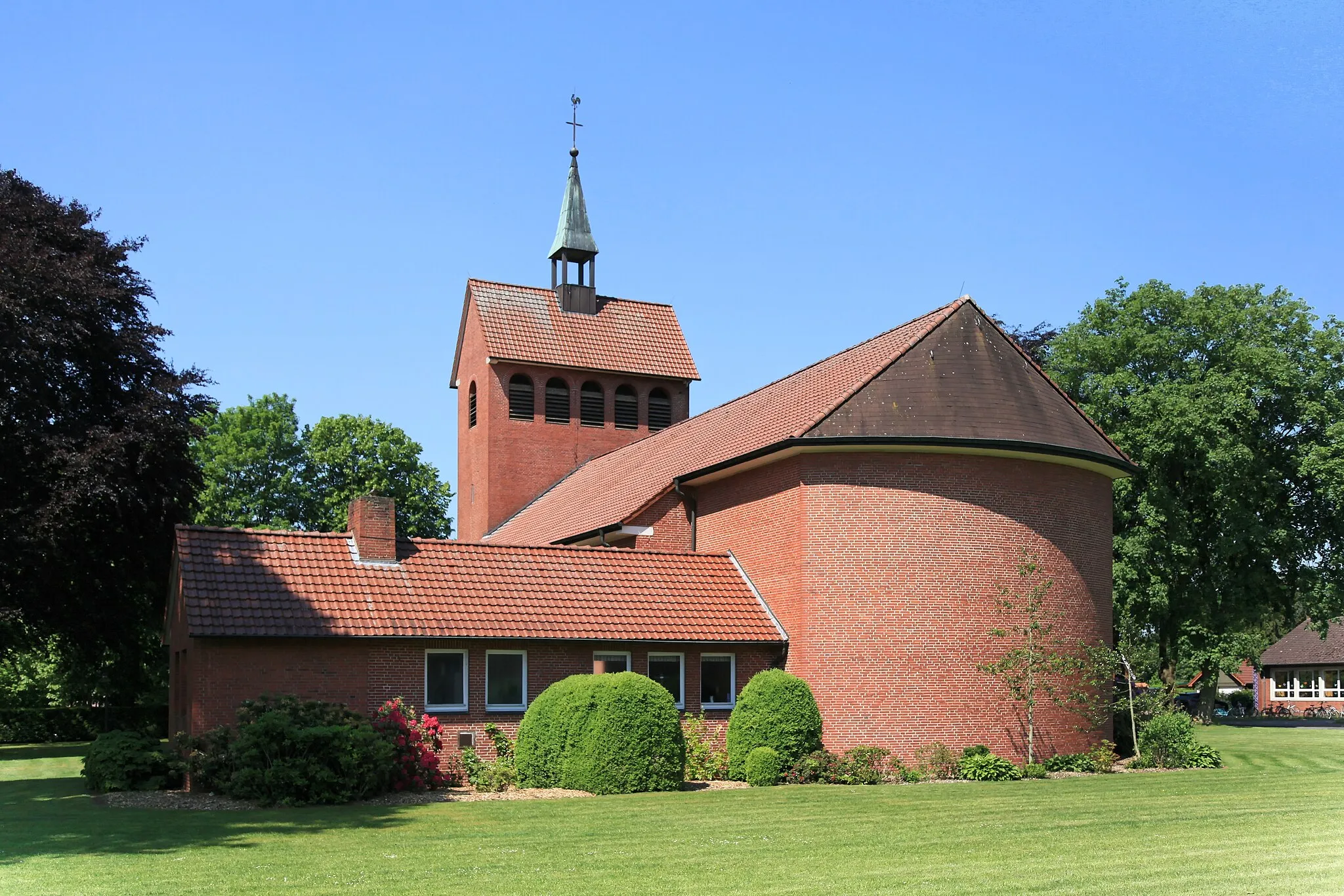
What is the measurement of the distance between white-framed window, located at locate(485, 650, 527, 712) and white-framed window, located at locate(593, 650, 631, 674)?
1.41 m

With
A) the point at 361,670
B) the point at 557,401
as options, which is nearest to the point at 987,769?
the point at 361,670

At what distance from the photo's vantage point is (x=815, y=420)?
984 inches

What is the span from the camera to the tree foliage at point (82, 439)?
24984 mm

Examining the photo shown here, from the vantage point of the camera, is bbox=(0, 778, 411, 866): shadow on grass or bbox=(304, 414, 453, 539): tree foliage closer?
bbox=(0, 778, 411, 866): shadow on grass

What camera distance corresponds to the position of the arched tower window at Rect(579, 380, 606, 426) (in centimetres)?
4438

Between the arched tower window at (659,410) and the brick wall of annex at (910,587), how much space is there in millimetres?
19859

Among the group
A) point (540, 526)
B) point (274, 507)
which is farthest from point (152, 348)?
point (274, 507)

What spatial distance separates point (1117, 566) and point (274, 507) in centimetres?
3331

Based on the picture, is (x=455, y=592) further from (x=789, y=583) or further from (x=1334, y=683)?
(x=1334, y=683)

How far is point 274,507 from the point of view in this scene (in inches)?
2157

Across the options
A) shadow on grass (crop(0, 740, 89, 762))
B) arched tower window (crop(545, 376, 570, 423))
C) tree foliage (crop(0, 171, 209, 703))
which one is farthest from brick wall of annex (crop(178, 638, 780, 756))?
arched tower window (crop(545, 376, 570, 423))

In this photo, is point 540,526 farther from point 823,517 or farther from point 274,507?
point 274,507

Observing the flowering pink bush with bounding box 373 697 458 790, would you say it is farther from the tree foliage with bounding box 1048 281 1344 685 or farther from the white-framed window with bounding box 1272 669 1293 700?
the white-framed window with bounding box 1272 669 1293 700

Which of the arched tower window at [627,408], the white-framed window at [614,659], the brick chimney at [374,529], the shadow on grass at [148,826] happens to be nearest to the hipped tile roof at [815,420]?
the brick chimney at [374,529]
